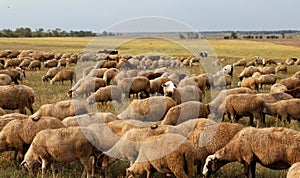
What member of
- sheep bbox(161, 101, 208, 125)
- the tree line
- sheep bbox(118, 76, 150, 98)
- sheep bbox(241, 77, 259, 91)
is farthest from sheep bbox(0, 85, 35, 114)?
the tree line

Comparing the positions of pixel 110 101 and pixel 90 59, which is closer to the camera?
pixel 110 101

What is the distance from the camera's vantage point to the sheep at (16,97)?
13.6m

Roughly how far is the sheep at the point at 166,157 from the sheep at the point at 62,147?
1031 mm

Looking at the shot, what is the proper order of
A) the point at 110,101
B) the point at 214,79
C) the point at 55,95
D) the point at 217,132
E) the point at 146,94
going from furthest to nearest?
the point at 214,79
the point at 55,95
the point at 146,94
the point at 110,101
the point at 217,132

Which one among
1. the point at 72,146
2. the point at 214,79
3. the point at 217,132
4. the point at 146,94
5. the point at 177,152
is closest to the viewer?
the point at 177,152

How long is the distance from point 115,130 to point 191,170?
2331 mm

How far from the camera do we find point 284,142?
293 inches

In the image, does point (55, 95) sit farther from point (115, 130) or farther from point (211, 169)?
point (211, 169)

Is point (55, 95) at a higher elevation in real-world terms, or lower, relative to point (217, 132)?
lower

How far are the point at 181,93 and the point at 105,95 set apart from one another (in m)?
3.07

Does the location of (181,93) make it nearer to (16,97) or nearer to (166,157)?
(16,97)

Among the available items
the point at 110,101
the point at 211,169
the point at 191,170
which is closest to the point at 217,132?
the point at 211,169

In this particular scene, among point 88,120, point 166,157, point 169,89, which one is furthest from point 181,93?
point 166,157

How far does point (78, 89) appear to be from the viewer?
57.6ft
